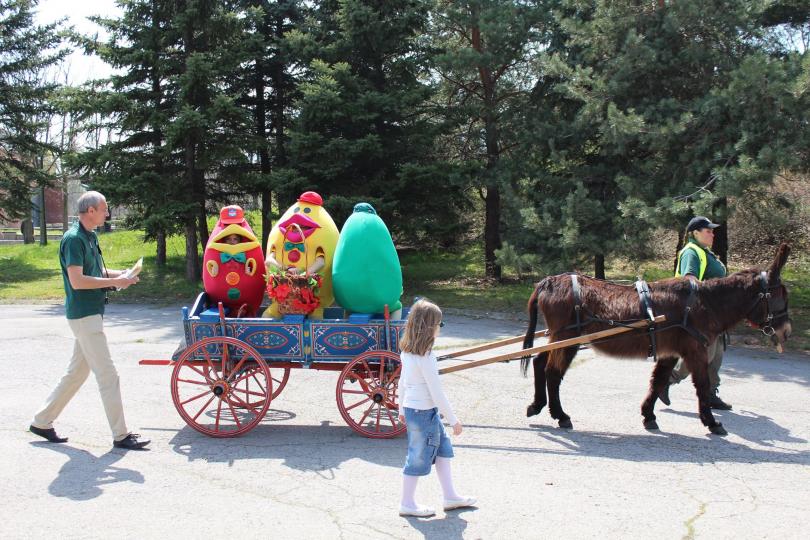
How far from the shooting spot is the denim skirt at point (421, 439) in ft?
15.3

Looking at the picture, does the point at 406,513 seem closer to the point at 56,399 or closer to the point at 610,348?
the point at 610,348

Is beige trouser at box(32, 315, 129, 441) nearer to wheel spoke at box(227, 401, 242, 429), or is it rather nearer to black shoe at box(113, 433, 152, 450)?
black shoe at box(113, 433, 152, 450)

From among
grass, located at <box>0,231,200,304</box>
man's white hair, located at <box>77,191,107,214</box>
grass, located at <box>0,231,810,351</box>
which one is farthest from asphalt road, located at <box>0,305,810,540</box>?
grass, located at <box>0,231,200,304</box>

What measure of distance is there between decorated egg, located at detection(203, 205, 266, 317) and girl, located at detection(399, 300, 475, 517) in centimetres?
283

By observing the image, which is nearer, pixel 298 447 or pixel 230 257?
pixel 298 447

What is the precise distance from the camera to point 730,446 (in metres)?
6.30

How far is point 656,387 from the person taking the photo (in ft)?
22.6

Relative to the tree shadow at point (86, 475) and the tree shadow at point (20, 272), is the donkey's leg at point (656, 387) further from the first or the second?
the tree shadow at point (20, 272)

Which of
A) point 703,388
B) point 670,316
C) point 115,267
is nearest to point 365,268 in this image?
point 670,316

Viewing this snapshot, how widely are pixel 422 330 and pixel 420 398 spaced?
1.53 feet

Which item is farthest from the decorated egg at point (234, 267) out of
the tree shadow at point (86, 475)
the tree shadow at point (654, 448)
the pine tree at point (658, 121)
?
the pine tree at point (658, 121)

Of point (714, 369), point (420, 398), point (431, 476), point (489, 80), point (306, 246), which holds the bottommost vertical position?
point (431, 476)

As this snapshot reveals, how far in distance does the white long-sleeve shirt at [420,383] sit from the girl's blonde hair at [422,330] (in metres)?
0.06

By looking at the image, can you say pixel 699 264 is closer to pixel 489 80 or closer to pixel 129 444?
pixel 129 444
